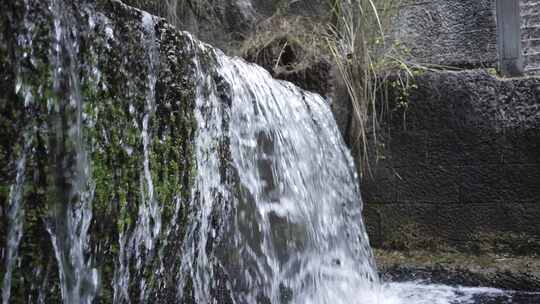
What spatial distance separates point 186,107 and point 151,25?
231 mm

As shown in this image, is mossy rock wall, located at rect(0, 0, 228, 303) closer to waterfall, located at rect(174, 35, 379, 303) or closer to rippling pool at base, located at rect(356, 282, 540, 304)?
waterfall, located at rect(174, 35, 379, 303)

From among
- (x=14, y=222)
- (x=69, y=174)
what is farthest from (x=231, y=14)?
(x=14, y=222)

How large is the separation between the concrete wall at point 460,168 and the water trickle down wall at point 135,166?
1004 millimetres

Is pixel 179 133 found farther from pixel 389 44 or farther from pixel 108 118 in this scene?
pixel 389 44

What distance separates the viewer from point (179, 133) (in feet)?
4.20

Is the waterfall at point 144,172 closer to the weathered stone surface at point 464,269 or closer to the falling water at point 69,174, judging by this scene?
the falling water at point 69,174

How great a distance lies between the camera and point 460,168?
278 centimetres

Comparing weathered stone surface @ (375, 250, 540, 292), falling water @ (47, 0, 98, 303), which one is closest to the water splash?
falling water @ (47, 0, 98, 303)

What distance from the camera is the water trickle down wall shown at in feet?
2.77

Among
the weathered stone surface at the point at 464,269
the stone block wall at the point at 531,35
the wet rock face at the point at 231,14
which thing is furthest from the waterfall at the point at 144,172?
the stone block wall at the point at 531,35

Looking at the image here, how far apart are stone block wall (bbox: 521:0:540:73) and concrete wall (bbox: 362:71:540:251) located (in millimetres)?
1394

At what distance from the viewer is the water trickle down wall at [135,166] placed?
844 millimetres

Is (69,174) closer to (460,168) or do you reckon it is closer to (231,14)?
(460,168)

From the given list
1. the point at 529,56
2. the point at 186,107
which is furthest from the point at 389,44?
the point at 186,107
